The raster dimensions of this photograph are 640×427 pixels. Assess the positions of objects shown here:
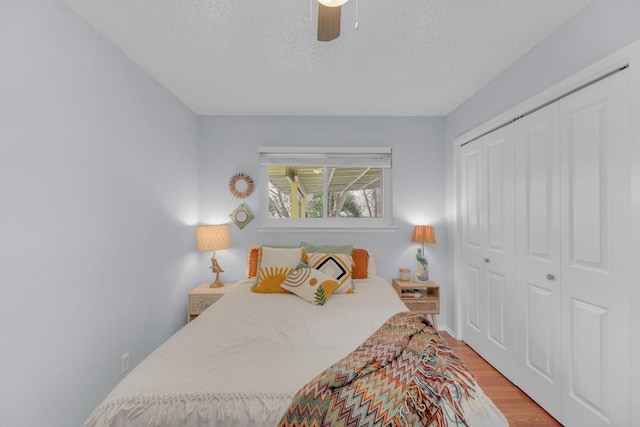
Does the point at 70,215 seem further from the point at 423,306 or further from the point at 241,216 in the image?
the point at 423,306

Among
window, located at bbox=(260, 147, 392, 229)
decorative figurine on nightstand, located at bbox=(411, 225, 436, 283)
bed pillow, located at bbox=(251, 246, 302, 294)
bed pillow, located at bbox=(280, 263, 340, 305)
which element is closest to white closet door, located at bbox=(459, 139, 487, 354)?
decorative figurine on nightstand, located at bbox=(411, 225, 436, 283)

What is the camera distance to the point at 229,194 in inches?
138

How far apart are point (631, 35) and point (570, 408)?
2107 millimetres

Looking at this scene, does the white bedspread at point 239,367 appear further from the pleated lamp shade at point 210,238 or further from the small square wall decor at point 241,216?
the small square wall decor at point 241,216

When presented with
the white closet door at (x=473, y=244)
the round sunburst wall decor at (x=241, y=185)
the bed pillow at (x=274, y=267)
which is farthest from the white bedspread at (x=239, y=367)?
→ the round sunburst wall decor at (x=241, y=185)

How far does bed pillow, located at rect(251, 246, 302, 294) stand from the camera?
2.61 meters

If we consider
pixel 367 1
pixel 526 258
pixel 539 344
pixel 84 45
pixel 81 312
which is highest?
pixel 367 1

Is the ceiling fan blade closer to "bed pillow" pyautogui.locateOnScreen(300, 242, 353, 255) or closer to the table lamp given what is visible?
"bed pillow" pyautogui.locateOnScreen(300, 242, 353, 255)

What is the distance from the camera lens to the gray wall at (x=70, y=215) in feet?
4.54

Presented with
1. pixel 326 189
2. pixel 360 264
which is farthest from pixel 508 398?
pixel 326 189

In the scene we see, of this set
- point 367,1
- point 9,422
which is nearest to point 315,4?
point 367,1

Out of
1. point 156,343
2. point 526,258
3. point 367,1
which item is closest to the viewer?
point 367,1

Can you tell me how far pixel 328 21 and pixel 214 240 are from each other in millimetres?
2457

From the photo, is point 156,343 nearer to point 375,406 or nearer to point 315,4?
point 375,406
